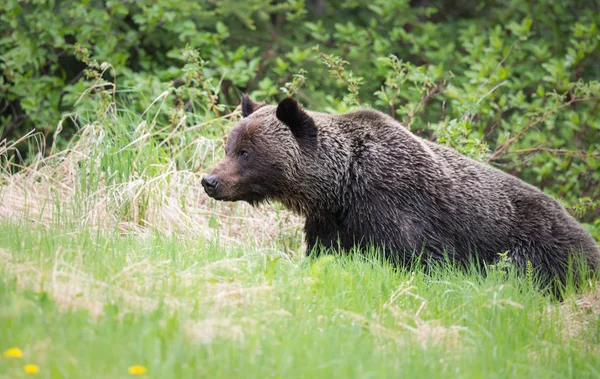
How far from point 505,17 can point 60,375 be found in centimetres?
1192

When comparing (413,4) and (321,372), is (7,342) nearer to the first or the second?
(321,372)

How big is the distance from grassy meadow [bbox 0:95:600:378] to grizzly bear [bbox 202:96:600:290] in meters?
0.43

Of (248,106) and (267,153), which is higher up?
(248,106)

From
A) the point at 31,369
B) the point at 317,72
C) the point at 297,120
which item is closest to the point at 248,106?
the point at 297,120

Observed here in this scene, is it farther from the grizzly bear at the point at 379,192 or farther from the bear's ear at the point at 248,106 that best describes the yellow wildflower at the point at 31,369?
the bear's ear at the point at 248,106

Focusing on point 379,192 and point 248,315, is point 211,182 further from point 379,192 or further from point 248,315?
point 248,315

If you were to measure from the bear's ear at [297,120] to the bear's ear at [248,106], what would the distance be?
1.91ft

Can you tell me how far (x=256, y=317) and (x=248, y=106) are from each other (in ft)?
10.6

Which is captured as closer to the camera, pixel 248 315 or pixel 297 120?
pixel 248 315

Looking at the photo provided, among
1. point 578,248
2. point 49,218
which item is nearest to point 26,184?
point 49,218

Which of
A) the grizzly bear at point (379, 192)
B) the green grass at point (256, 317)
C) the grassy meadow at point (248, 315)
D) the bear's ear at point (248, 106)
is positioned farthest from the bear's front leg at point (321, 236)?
the bear's ear at point (248, 106)

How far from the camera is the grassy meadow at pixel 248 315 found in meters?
3.61

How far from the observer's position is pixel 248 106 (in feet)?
23.1

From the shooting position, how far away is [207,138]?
8.43 metres
